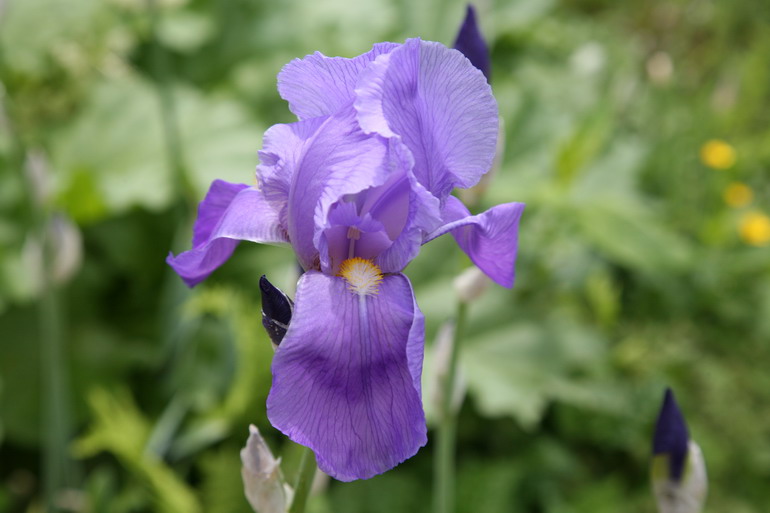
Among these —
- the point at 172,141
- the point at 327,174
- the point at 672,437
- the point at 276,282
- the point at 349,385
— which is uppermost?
the point at 327,174

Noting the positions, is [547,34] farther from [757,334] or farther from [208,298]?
[208,298]

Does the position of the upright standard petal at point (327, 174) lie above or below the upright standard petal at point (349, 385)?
above

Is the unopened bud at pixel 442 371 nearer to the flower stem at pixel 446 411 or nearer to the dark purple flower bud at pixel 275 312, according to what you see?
the flower stem at pixel 446 411

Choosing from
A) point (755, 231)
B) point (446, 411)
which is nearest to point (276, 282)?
point (446, 411)

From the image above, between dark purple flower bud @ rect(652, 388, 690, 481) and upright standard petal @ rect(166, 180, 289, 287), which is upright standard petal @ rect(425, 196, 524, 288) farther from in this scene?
dark purple flower bud @ rect(652, 388, 690, 481)

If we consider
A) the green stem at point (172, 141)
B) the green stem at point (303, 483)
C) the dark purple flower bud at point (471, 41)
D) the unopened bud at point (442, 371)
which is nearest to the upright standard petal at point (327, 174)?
the green stem at point (303, 483)

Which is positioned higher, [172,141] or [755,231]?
[172,141]

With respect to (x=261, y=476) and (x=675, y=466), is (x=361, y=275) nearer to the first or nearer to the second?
(x=261, y=476)
